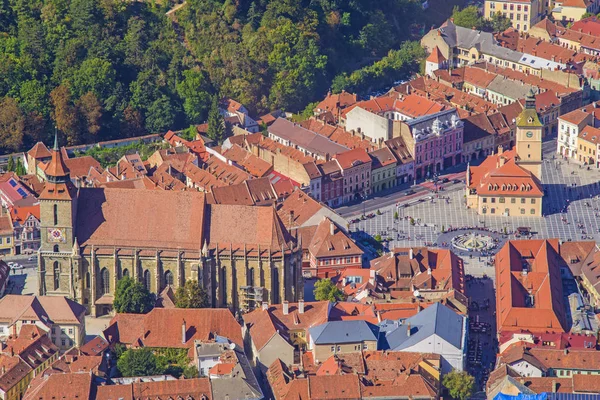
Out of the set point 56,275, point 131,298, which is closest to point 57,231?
point 56,275

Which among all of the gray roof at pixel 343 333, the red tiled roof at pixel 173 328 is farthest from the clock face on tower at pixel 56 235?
the gray roof at pixel 343 333

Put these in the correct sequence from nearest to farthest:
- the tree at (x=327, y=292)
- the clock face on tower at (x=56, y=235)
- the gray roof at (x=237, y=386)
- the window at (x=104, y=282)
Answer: the gray roof at (x=237, y=386)
the clock face on tower at (x=56, y=235)
the tree at (x=327, y=292)
the window at (x=104, y=282)

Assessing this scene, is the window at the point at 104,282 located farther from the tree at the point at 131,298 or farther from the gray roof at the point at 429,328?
the gray roof at the point at 429,328

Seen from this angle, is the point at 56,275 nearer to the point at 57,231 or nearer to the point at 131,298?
the point at 57,231

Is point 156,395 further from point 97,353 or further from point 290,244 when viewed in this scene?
point 290,244

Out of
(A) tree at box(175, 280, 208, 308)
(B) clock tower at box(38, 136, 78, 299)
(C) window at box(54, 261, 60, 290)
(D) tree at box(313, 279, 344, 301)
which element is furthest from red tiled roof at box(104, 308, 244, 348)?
(D) tree at box(313, 279, 344, 301)

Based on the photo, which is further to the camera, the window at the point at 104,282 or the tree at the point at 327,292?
the window at the point at 104,282

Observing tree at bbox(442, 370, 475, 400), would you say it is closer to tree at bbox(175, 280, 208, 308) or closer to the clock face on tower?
tree at bbox(175, 280, 208, 308)
